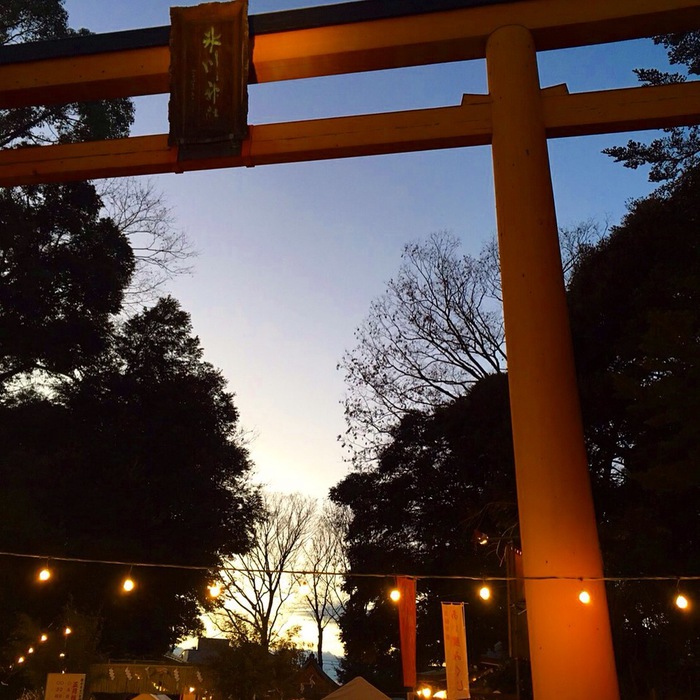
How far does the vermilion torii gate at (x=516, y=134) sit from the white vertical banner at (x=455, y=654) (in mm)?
3696

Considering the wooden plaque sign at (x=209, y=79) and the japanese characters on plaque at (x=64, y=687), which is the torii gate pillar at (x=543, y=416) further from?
the japanese characters on plaque at (x=64, y=687)

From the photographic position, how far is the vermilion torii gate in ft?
9.27

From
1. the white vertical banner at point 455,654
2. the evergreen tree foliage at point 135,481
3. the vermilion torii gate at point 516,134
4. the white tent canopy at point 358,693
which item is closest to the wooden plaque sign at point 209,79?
the vermilion torii gate at point 516,134

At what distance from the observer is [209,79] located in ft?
13.5

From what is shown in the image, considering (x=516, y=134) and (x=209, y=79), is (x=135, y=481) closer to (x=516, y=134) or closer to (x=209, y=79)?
(x=209, y=79)

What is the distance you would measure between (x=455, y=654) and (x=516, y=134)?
4770 millimetres

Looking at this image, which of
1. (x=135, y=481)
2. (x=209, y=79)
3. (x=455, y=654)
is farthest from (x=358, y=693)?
(x=209, y=79)

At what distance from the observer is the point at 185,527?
16.5 metres

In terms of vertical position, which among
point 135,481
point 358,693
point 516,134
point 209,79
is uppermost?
point 135,481

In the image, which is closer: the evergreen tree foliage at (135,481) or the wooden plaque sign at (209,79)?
the wooden plaque sign at (209,79)

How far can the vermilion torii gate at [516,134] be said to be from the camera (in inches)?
111

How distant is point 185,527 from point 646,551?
11086mm

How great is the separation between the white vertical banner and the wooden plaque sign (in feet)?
15.3

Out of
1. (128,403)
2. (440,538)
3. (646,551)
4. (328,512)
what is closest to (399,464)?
(440,538)
